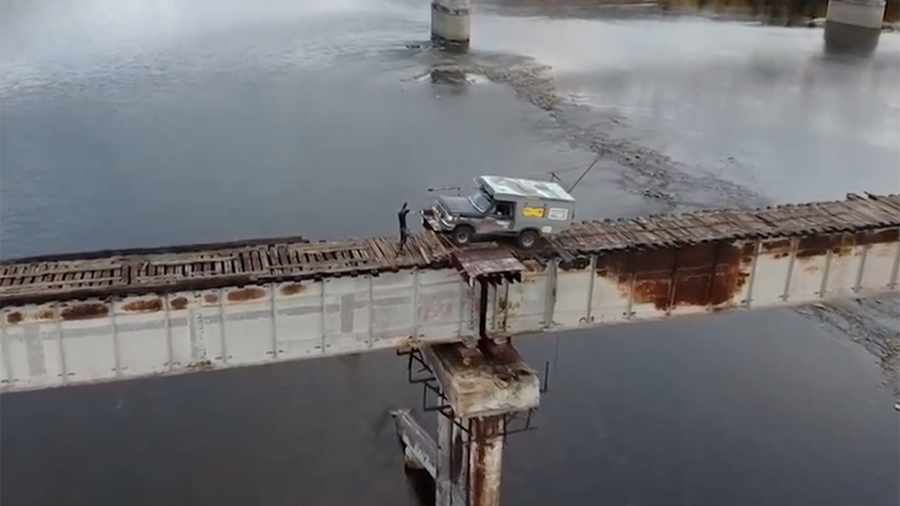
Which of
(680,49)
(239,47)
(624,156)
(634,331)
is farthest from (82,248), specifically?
(680,49)

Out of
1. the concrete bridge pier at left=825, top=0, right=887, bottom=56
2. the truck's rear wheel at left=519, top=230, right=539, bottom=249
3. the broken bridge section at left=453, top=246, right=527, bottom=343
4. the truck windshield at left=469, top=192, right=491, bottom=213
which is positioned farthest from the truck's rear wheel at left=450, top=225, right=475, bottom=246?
the concrete bridge pier at left=825, top=0, right=887, bottom=56

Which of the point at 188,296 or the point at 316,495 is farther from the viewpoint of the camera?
the point at 316,495

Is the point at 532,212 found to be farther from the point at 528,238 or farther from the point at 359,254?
the point at 359,254

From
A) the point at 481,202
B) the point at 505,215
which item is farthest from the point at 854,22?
the point at 505,215

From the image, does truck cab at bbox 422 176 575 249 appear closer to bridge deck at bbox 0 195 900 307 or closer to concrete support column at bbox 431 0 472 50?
bridge deck at bbox 0 195 900 307

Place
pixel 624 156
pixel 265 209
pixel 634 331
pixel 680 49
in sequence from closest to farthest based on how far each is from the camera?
pixel 634 331
pixel 265 209
pixel 624 156
pixel 680 49

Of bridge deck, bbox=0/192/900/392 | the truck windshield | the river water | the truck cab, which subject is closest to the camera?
bridge deck, bbox=0/192/900/392

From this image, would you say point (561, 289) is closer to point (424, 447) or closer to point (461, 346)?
point (461, 346)
